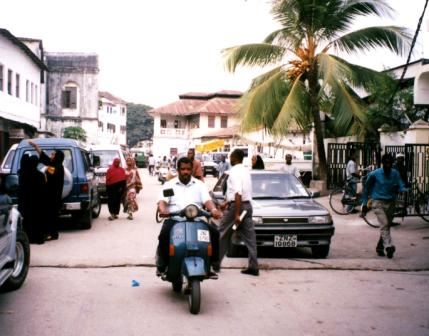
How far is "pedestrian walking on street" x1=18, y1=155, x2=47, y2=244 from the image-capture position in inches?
419

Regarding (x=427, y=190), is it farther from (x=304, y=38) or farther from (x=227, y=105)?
(x=227, y=105)

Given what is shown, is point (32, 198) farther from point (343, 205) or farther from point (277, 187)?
point (343, 205)

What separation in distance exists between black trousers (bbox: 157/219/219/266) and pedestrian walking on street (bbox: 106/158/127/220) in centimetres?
847

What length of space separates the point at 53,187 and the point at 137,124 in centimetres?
10492

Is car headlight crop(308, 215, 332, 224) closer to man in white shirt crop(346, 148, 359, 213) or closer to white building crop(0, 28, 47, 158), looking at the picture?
man in white shirt crop(346, 148, 359, 213)

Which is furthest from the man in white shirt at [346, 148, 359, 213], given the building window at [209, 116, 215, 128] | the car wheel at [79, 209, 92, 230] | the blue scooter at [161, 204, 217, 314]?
the building window at [209, 116, 215, 128]

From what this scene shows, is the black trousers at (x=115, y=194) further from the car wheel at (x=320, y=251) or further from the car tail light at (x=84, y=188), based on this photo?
the car wheel at (x=320, y=251)

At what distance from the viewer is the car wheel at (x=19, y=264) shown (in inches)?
269

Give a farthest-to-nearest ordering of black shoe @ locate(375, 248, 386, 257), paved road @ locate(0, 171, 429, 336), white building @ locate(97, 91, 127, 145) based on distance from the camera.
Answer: white building @ locate(97, 91, 127, 145) < black shoe @ locate(375, 248, 386, 257) < paved road @ locate(0, 171, 429, 336)

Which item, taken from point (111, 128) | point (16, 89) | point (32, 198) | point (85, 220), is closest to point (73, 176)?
point (85, 220)

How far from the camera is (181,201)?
6.48 m

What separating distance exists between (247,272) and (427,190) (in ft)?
26.6

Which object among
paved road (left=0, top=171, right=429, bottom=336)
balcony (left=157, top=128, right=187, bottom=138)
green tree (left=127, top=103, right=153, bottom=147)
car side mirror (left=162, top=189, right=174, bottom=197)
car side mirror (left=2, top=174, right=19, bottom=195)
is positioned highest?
green tree (left=127, top=103, right=153, bottom=147)

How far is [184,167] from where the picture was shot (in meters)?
6.50
